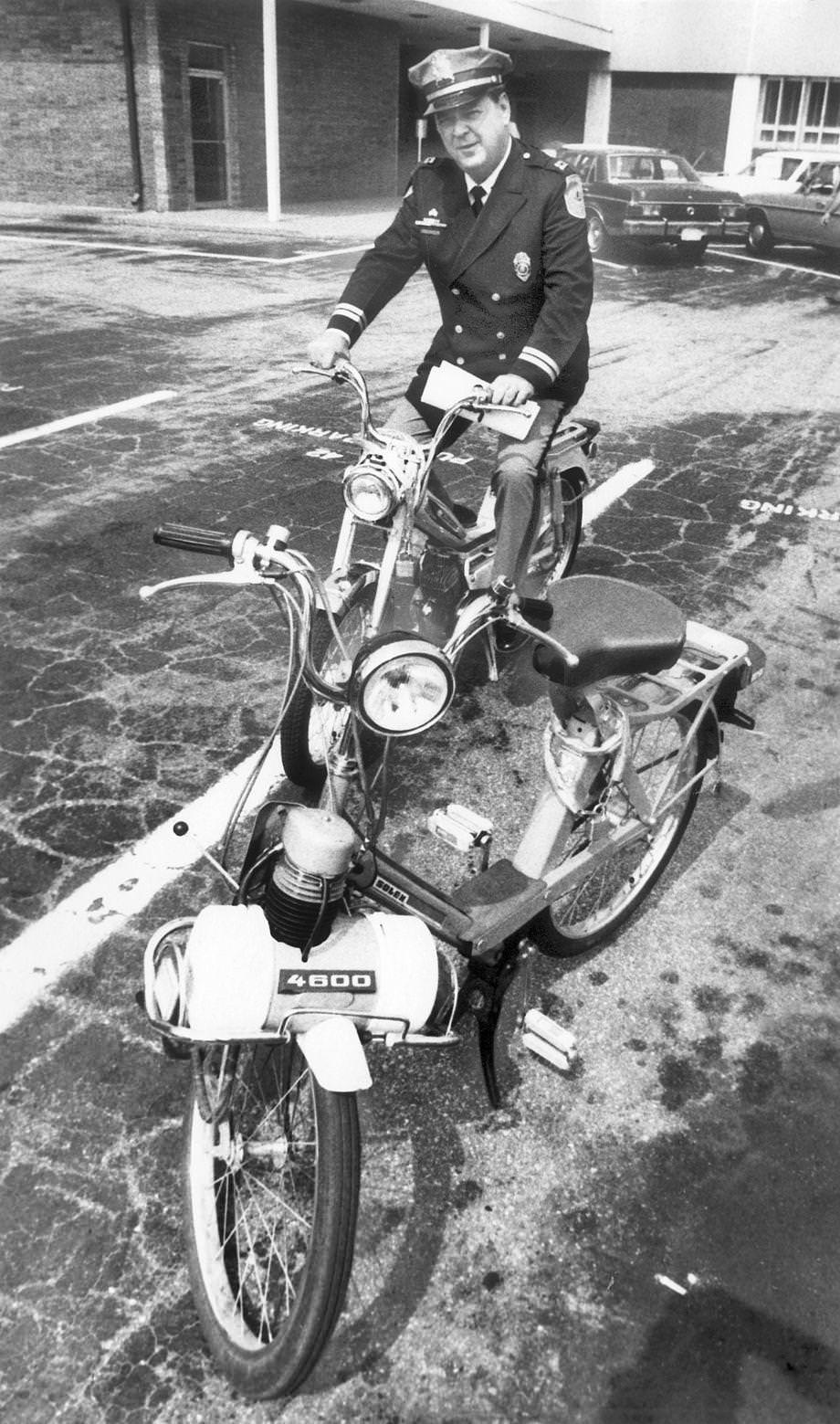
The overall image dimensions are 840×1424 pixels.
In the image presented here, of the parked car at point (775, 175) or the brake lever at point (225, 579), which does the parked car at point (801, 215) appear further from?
the brake lever at point (225, 579)

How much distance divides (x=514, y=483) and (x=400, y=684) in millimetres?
1982

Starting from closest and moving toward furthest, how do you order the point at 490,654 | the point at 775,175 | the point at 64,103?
the point at 490,654, the point at 775,175, the point at 64,103

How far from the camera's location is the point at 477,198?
4.27 meters

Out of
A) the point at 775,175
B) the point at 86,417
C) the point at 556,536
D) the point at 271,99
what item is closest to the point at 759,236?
the point at 775,175

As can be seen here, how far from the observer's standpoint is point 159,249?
53.8 feet

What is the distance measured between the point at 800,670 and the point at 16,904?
135 inches

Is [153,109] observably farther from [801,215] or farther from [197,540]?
[197,540]

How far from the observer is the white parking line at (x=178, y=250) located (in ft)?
52.2

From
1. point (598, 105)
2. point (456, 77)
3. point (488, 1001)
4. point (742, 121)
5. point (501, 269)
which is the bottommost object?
point (488, 1001)

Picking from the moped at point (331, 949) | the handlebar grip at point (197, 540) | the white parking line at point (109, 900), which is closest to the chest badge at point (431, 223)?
the moped at point (331, 949)

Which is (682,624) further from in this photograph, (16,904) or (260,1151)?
(16,904)

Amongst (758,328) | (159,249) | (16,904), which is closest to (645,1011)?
(16,904)

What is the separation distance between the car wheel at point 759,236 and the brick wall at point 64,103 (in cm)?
1127

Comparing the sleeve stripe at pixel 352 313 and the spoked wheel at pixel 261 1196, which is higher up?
the sleeve stripe at pixel 352 313
